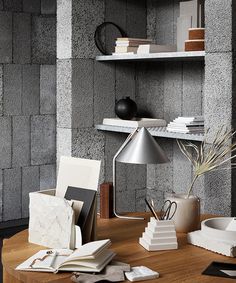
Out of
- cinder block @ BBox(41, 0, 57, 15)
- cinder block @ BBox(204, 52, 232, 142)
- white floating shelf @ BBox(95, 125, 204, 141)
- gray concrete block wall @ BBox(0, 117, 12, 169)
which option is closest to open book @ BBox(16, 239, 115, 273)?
cinder block @ BBox(204, 52, 232, 142)

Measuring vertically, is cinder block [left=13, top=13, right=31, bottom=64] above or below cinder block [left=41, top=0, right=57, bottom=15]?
below

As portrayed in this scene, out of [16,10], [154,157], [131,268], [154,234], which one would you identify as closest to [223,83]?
[154,157]

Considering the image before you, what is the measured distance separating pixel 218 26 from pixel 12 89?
2894 millimetres

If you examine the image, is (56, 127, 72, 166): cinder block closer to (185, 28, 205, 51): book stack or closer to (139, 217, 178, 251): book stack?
(185, 28, 205, 51): book stack

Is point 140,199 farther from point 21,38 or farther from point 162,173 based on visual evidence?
point 21,38

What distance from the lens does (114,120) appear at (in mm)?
4582

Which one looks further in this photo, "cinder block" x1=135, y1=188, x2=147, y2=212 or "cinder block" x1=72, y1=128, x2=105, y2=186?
"cinder block" x1=135, y1=188, x2=147, y2=212

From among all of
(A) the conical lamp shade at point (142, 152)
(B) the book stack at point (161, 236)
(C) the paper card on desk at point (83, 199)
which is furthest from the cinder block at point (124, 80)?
(B) the book stack at point (161, 236)

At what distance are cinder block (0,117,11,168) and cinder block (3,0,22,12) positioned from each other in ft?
3.40

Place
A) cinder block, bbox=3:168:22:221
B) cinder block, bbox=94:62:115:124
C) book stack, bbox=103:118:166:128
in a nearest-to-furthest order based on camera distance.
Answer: book stack, bbox=103:118:166:128 → cinder block, bbox=94:62:115:124 → cinder block, bbox=3:168:22:221

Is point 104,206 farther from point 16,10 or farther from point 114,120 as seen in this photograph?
point 16,10

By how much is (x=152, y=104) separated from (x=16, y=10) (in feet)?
6.24

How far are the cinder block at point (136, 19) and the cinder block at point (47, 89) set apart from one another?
1575 mm

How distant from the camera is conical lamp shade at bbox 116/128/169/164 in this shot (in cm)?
271
